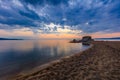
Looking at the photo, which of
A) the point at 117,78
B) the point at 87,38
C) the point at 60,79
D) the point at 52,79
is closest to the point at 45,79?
the point at 52,79

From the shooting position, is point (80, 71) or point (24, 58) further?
point (24, 58)

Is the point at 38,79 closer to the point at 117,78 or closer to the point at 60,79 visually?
the point at 60,79

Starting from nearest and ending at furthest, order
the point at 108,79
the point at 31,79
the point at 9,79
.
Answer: the point at 108,79 < the point at 31,79 < the point at 9,79

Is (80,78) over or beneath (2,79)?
over

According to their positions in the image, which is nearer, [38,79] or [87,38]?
[38,79]

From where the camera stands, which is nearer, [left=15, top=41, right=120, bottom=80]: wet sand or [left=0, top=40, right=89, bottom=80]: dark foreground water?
[left=15, top=41, right=120, bottom=80]: wet sand

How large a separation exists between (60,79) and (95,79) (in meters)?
2.84

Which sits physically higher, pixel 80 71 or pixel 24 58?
pixel 80 71

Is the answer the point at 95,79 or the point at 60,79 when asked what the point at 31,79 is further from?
the point at 95,79

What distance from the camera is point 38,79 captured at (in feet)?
28.9

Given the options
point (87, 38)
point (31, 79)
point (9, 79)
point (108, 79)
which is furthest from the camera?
point (87, 38)

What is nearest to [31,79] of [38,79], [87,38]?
[38,79]

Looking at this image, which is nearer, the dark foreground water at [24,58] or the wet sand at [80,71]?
the wet sand at [80,71]

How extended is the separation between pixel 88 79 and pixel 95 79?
544 mm
